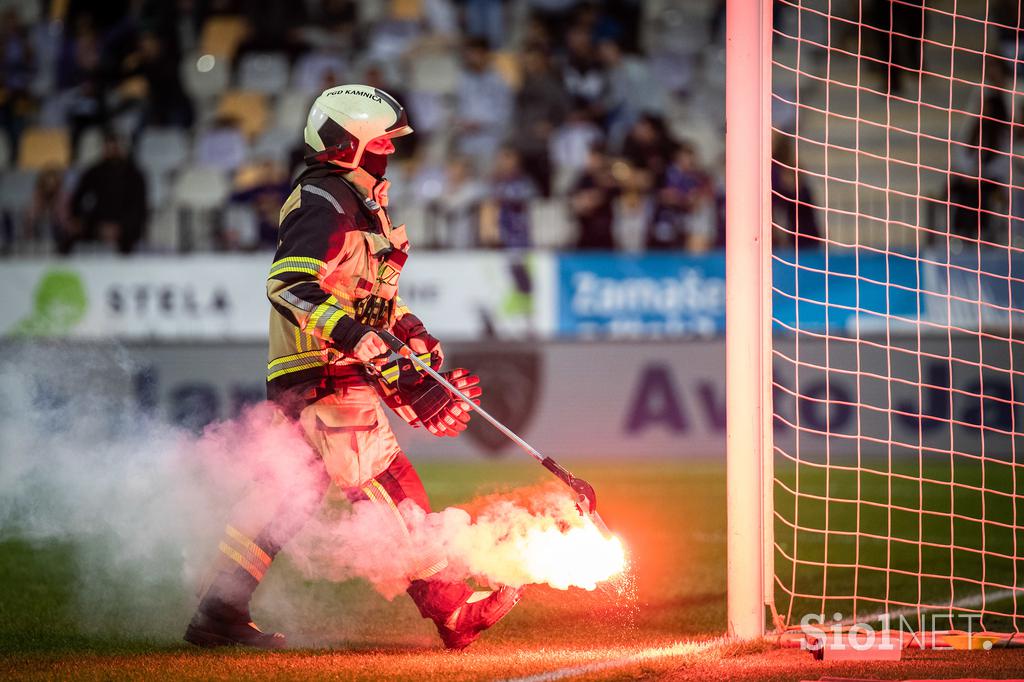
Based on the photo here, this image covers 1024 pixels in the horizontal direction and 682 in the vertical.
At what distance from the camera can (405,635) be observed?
5488mm

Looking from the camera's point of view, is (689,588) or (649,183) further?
(649,183)

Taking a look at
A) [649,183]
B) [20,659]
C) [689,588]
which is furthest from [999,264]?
[20,659]

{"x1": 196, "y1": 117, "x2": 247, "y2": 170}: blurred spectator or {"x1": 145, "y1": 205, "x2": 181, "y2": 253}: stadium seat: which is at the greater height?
{"x1": 196, "y1": 117, "x2": 247, "y2": 170}: blurred spectator

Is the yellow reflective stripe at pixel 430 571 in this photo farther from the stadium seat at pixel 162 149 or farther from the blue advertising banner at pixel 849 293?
the stadium seat at pixel 162 149

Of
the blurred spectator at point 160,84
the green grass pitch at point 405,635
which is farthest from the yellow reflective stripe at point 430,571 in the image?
the blurred spectator at point 160,84

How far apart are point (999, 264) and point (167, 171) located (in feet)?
28.4

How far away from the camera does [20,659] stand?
494 cm

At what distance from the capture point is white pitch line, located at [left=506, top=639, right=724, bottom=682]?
14.9ft

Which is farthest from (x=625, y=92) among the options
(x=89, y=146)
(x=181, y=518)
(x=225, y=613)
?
(x=225, y=613)

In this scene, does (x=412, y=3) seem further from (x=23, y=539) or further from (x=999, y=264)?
(x=23, y=539)

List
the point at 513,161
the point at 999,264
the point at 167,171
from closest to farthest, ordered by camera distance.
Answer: the point at 999,264
the point at 513,161
the point at 167,171

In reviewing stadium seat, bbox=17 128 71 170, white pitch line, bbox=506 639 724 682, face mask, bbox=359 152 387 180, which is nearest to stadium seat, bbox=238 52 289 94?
stadium seat, bbox=17 128 71 170

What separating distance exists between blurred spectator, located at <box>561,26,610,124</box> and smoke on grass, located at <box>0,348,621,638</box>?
A: 6391 millimetres

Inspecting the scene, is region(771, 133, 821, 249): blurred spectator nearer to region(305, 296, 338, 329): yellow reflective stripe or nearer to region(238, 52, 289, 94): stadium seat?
region(238, 52, 289, 94): stadium seat
